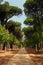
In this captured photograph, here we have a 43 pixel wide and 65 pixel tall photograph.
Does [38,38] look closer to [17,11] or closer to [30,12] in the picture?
[17,11]

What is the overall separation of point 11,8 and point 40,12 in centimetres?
2061

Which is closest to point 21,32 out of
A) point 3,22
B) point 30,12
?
point 3,22

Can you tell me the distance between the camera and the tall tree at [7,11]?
4484 centimetres

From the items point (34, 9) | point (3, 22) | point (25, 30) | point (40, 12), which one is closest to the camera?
point (40, 12)

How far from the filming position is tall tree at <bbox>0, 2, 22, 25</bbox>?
1766 inches

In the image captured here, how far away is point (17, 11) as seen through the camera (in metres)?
48.2

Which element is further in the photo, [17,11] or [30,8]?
[17,11]

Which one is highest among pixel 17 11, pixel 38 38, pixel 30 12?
pixel 17 11

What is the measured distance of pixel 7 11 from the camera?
4597cm

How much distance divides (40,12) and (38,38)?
18824 millimetres

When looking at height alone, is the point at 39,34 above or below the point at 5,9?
below

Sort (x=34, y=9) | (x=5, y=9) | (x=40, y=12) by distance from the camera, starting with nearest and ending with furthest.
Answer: (x=40, y=12) → (x=34, y=9) → (x=5, y=9)

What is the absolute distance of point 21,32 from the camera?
234 feet

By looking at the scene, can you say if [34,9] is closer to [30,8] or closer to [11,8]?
[30,8]
